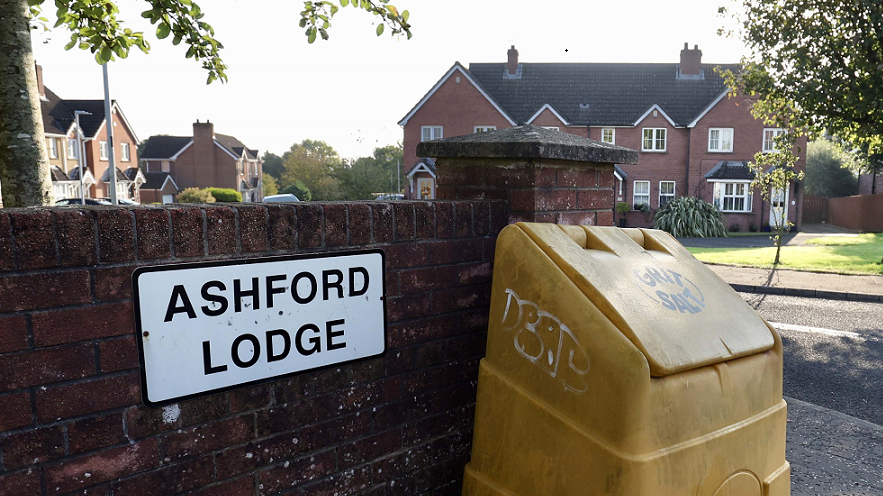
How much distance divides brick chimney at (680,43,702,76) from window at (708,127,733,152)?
442cm

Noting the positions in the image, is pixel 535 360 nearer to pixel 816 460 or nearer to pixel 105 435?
pixel 105 435

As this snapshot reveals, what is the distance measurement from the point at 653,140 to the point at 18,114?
3300cm

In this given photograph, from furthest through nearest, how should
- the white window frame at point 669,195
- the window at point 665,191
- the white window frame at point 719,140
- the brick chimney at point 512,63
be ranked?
the brick chimney at point 512,63 < the window at point 665,191 < the white window frame at point 669,195 < the white window frame at point 719,140

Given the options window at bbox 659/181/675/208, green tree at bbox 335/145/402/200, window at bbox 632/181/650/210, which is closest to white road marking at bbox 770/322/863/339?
window at bbox 632/181/650/210

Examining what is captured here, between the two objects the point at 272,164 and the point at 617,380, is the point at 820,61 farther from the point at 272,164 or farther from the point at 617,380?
the point at 272,164

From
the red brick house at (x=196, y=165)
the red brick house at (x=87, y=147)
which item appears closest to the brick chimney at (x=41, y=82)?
the red brick house at (x=87, y=147)

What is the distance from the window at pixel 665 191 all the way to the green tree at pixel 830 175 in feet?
62.6

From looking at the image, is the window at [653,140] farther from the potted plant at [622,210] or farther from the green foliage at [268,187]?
the green foliage at [268,187]

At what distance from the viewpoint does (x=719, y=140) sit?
3275cm

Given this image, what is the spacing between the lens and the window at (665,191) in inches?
1298

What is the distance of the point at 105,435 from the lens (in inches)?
76.8

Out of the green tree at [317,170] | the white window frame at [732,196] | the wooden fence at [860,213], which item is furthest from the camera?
the green tree at [317,170]

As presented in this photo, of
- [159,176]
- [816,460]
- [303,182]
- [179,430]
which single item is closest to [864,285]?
[816,460]

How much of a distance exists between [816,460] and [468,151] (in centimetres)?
296
